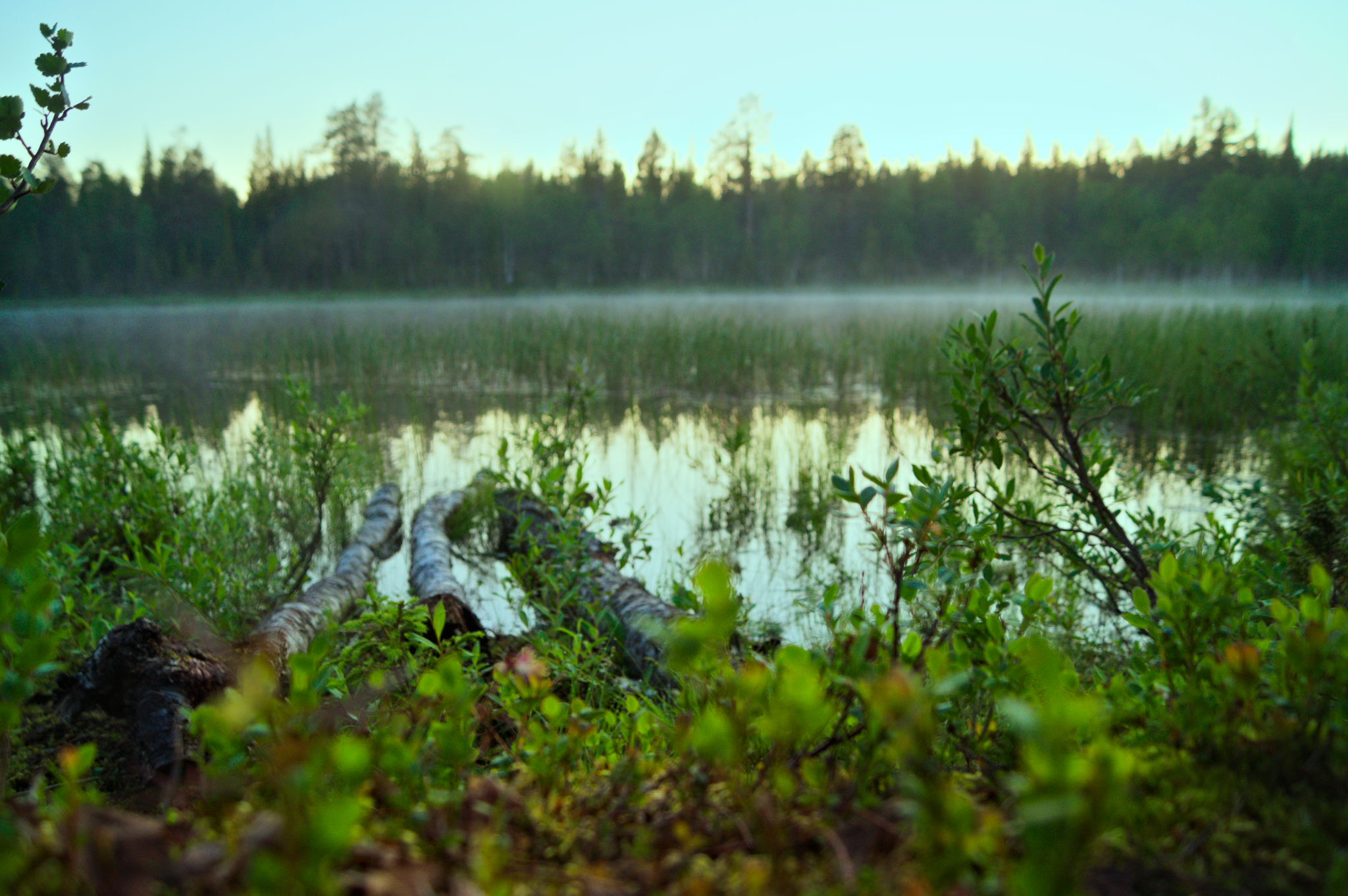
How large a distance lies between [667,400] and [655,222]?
144 feet

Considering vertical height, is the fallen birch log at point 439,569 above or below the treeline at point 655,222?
below

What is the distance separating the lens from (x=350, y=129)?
48.2m

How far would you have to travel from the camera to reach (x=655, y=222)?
50.5 metres

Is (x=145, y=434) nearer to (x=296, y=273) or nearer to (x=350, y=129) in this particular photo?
(x=296, y=273)

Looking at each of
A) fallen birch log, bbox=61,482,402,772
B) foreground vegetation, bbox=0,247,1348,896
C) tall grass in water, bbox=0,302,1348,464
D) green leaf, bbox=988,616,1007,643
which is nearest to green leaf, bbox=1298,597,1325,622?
foreground vegetation, bbox=0,247,1348,896

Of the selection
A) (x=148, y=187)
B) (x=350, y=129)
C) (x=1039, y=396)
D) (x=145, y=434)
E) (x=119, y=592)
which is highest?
(x=350, y=129)

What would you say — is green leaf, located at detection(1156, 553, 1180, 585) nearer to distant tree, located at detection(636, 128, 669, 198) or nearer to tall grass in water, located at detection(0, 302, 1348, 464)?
tall grass in water, located at detection(0, 302, 1348, 464)

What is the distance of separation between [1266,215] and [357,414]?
5513cm

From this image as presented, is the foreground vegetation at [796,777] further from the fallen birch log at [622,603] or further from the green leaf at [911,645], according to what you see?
the fallen birch log at [622,603]

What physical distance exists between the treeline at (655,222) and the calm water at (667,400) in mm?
30014

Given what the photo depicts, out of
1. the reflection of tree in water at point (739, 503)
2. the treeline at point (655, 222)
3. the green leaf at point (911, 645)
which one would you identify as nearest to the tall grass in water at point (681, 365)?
the reflection of tree in water at point (739, 503)

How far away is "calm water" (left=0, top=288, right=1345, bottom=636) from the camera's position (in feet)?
16.2

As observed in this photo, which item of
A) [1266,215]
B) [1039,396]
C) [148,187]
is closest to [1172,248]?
[1266,215]

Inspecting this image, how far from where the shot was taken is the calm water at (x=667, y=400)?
4934mm
